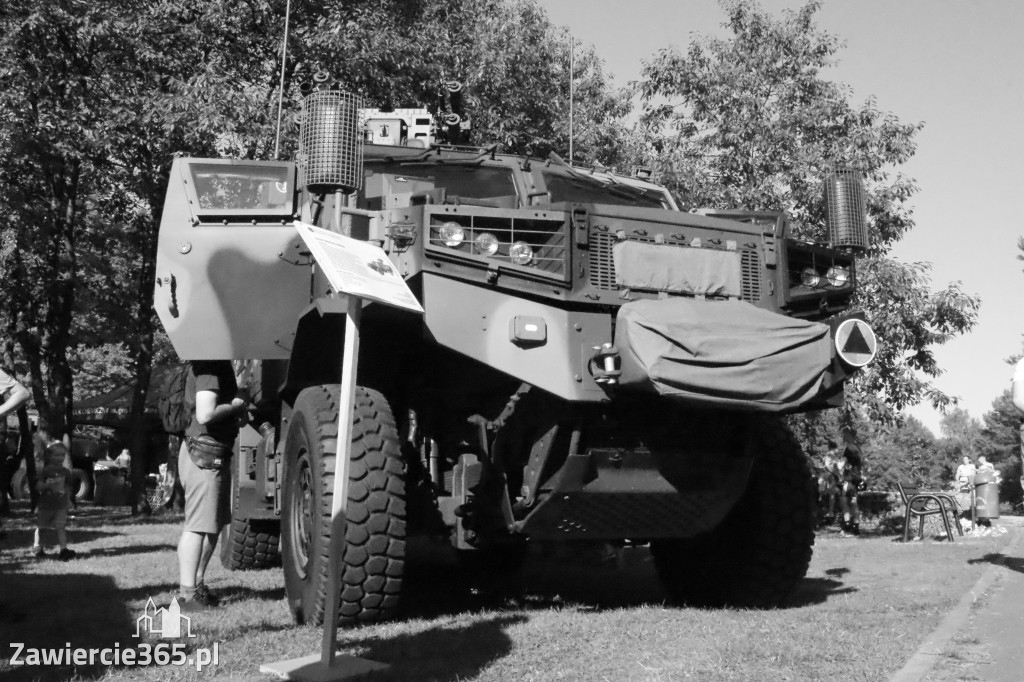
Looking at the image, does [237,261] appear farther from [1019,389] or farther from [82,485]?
[82,485]

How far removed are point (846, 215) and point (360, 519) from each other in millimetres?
3219

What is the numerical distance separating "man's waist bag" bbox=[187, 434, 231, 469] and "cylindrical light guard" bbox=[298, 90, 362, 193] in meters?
1.96

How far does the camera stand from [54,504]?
10648mm

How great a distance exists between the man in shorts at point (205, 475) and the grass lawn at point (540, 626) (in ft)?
0.98

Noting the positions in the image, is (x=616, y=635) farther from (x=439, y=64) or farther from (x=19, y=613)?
(x=439, y=64)

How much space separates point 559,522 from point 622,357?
111 cm

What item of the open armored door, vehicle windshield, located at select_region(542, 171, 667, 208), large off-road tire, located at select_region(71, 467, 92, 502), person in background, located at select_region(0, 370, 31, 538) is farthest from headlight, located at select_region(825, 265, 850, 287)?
large off-road tire, located at select_region(71, 467, 92, 502)

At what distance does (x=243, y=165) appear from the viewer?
6539 millimetres

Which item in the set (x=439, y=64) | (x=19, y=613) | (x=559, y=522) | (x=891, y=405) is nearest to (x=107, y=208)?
(x=439, y=64)

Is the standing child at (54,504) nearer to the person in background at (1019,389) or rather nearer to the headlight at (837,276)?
the headlight at (837,276)

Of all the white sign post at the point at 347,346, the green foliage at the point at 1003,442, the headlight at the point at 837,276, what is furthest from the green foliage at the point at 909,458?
the white sign post at the point at 347,346

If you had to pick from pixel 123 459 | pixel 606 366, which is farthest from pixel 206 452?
pixel 123 459

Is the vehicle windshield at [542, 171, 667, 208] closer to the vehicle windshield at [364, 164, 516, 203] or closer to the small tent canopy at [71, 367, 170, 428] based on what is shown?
the vehicle windshield at [364, 164, 516, 203]

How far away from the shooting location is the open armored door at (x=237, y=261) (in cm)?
650
